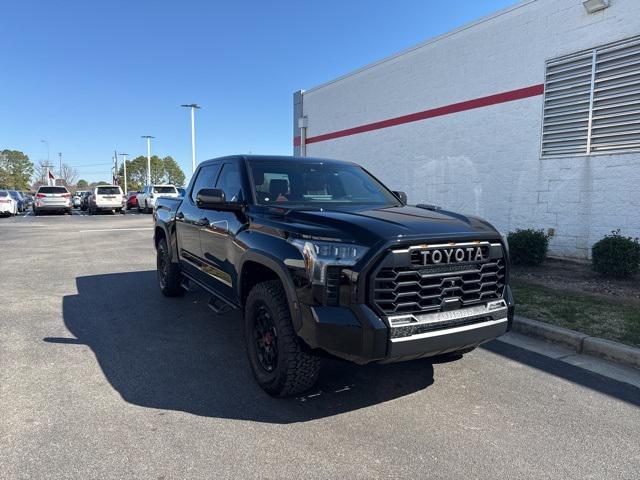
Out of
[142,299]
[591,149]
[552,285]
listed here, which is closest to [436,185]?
[591,149]

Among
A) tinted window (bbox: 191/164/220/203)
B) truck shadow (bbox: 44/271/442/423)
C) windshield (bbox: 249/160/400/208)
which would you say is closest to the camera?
truck shadow (bbox: 44/271/442/423)

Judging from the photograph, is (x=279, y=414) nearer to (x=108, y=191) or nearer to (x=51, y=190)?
(x=108, y=191)

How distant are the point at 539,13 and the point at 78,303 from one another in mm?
10131

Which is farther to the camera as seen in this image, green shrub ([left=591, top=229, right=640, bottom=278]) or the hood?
green shrub ([left=591, top=229, right=640, bottom=278])

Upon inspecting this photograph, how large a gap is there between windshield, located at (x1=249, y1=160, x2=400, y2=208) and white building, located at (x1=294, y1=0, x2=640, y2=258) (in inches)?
238

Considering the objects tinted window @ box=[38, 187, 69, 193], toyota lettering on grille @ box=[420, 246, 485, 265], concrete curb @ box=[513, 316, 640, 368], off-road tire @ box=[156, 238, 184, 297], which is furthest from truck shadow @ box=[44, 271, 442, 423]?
tinted window @ box=[38, 187, 69, 193]

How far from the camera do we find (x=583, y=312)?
535 centimetres

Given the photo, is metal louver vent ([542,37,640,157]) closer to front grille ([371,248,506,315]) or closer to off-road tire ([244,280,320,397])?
front grille ([371,248,506,315])

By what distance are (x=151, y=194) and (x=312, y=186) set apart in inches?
1004

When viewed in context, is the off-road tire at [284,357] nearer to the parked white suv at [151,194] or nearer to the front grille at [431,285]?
the front grille at [431,285]

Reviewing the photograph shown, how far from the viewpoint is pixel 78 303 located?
6199mm

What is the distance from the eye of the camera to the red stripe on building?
9.95 m

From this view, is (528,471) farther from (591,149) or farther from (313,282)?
(591,149)

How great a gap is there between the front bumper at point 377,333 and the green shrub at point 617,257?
511 centimetres
